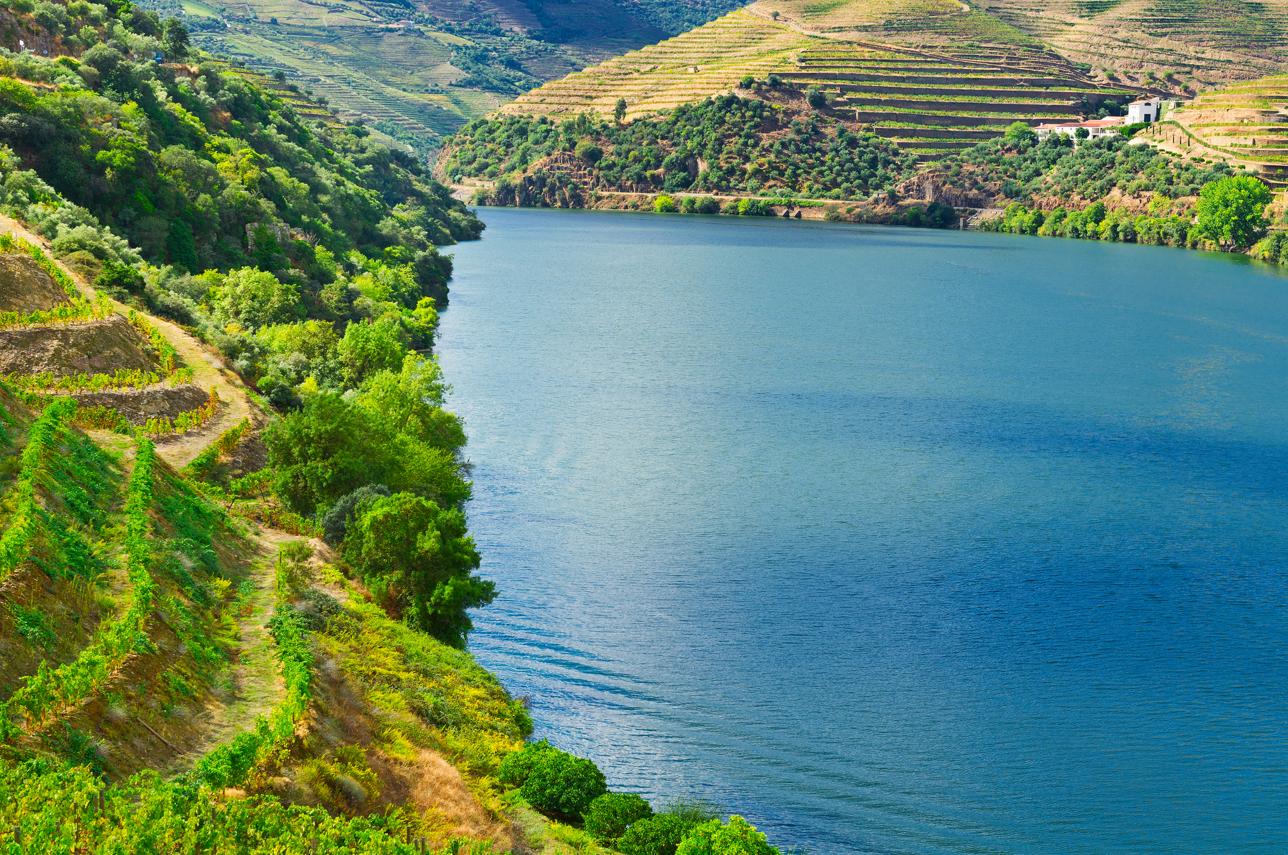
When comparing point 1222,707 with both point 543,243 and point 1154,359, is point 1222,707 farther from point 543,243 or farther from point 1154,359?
point 543,243

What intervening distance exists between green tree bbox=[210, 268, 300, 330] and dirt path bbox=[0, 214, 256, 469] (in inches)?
402

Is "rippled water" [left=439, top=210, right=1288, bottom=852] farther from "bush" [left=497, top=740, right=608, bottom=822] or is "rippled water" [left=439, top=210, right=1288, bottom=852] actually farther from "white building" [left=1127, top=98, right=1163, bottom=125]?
"white building" [left=1127, top=98, right=1163, bottom=125]

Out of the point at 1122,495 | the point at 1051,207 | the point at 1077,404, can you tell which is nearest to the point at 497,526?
the point at 1122,495

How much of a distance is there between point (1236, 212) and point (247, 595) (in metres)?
139

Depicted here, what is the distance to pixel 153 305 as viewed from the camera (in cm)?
5009

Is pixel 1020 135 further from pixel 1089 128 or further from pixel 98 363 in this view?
pixel 98 363

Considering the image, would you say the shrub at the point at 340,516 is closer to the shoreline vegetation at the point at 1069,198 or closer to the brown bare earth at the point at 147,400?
the brown bare earth at the point at 147,400

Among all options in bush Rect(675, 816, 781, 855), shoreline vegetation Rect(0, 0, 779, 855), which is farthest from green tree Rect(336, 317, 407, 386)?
bush Rect(675, 816, 781, 855)

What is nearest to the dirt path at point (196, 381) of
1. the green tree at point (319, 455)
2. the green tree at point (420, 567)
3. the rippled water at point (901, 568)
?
the green tree at point (319, 455)

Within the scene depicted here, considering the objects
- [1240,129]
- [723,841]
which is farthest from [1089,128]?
[723,841]

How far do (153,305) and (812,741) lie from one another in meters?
31.9

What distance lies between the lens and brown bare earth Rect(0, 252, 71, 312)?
4075 centimetres

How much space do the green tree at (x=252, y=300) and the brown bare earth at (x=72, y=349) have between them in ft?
56.0

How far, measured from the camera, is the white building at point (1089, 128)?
190 metres
